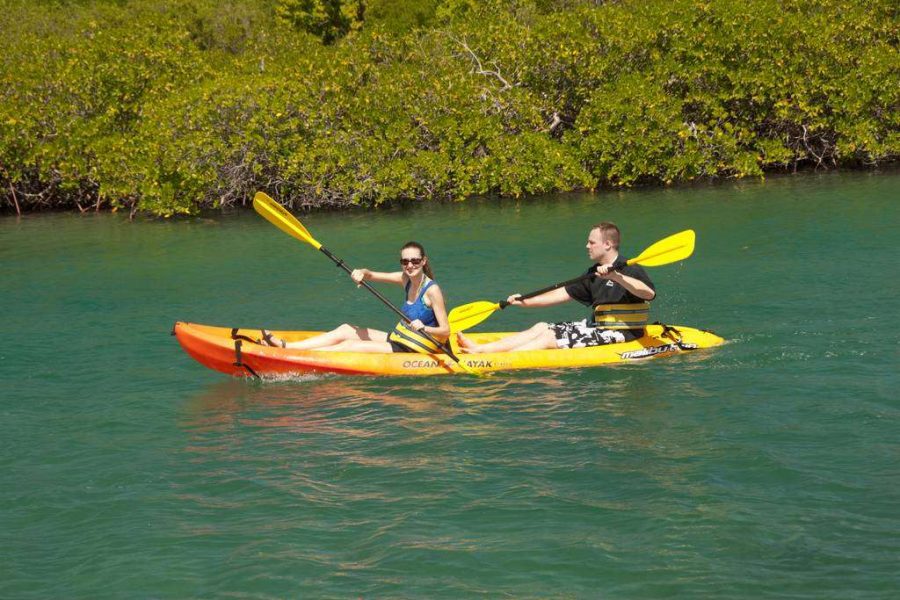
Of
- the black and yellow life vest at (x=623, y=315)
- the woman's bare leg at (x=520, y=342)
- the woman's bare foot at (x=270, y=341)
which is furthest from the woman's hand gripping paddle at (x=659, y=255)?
the woman's bare foot at (x=270, y=341)

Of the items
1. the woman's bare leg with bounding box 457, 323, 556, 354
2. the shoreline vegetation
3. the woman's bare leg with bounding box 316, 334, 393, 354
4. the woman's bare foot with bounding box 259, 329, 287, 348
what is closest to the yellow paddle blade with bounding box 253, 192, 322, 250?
the woman's bare foot with bounding box 259, 329, 287, 348

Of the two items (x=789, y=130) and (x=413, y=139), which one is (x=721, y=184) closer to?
(x=789, y=130)

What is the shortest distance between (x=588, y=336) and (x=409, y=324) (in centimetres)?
150

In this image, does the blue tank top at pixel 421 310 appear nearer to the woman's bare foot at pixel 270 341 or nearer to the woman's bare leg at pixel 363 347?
the woman's bare leg at pixel 363 347

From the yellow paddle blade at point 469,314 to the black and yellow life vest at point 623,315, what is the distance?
979 millimetres

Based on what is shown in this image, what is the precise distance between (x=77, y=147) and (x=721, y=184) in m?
12.0

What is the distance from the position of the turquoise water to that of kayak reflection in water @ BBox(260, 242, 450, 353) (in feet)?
1.12

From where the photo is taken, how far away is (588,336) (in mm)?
9250

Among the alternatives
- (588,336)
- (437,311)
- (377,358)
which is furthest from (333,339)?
(588,336)

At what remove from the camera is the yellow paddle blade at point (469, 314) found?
9719 millimetres

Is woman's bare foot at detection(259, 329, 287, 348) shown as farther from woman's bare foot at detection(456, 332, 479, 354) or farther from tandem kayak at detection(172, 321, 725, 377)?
woman's bare foot at detection(456, 332, 479, 354)

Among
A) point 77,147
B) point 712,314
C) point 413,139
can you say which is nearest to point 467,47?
point 413,139

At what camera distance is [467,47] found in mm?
21422

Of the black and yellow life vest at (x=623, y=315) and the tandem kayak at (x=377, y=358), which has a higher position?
the black and yellow life vest at (x=623, y=315)
